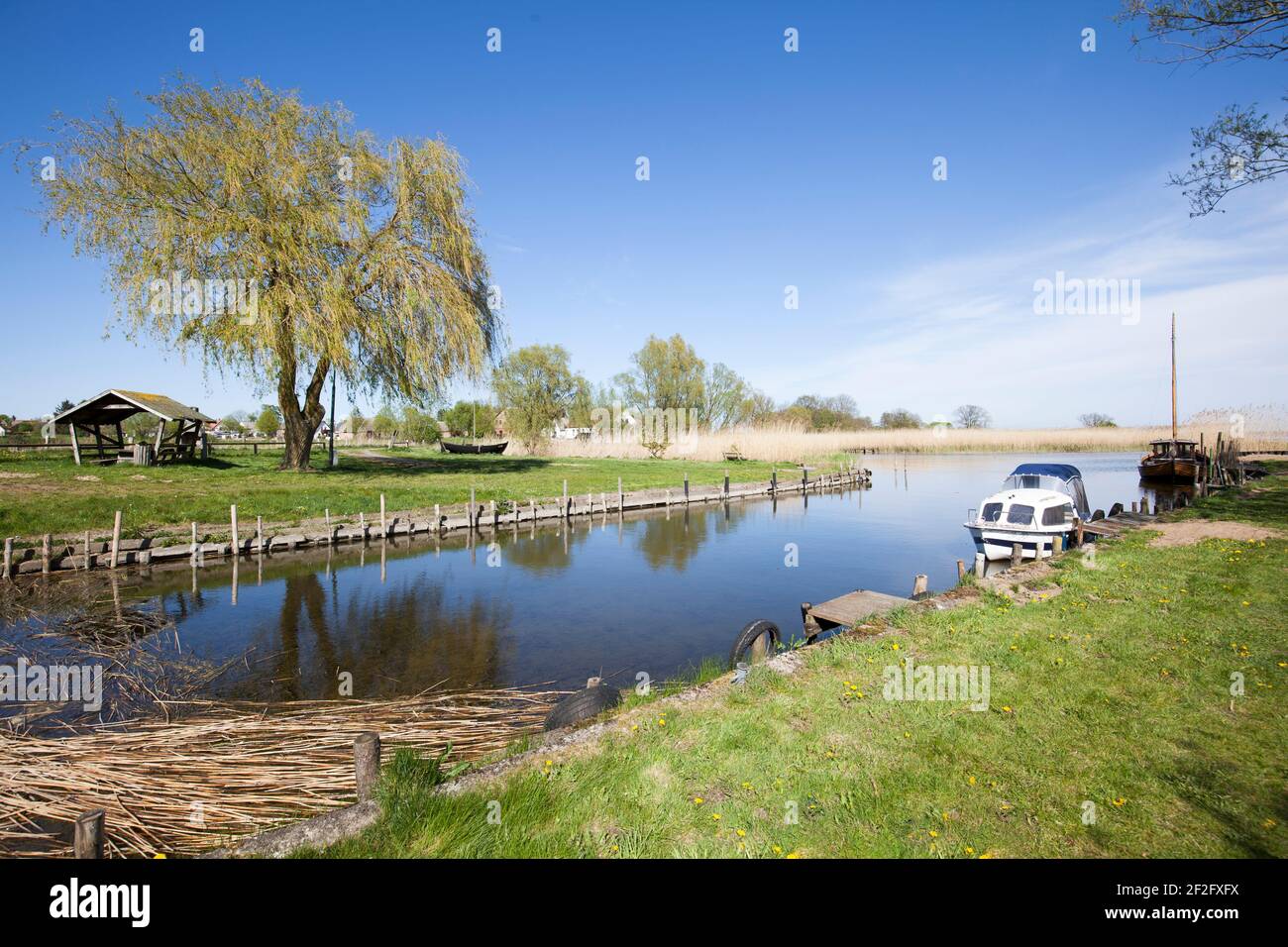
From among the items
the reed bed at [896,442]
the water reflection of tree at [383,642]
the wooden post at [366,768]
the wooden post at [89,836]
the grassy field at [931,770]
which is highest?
the reed bed at [896,442]

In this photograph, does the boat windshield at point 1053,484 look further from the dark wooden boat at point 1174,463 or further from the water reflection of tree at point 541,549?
the dark wooden boat at point 1174,463

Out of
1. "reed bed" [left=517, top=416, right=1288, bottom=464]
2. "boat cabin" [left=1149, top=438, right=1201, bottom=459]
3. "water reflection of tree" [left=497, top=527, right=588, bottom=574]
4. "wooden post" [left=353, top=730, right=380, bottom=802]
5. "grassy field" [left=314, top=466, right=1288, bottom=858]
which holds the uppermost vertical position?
"reed bed" [left=517, top=416, right=1288, bottom=464]

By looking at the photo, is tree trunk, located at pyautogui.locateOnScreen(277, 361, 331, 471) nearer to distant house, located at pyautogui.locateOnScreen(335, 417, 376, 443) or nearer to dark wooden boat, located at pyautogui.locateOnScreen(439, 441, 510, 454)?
dark wooden boat, located at pyautogui.locateOnScreen(439, 441, 510, 454)

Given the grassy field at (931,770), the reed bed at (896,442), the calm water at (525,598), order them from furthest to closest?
the reed bed at (896,442)
the calm water at (525,598)
the grassy field at (931,770)

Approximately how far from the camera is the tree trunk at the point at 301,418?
1251 inches

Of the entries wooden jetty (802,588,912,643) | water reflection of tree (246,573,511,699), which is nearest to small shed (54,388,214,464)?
water reflection of tree (246,573,511,699)

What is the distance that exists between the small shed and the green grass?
6.08 ft

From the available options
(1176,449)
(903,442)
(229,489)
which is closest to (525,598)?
(229,489)

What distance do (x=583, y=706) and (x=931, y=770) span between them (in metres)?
3.90

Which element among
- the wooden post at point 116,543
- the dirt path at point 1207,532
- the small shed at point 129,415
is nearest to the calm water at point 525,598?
the wooden post at point 116,543

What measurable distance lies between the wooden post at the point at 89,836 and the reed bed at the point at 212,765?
5.51ft

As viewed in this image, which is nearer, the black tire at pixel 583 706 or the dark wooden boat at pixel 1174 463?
the black tire at pixel 583 706

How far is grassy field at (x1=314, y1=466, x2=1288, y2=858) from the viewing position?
425 centimetres

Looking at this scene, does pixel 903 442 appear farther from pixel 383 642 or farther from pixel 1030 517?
pixel 383 642
